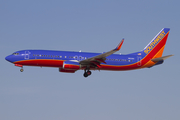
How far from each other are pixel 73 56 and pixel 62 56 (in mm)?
1980

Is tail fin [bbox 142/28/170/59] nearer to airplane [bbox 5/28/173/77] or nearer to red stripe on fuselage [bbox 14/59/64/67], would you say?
airplane [bbox 5/28/173/77]

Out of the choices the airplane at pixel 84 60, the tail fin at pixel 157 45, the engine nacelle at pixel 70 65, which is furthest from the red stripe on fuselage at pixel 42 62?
the tail fin at pixel 157 45

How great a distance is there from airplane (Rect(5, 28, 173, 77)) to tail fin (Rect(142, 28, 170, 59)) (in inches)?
10.2

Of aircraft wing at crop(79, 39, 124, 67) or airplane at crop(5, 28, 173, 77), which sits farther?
airplane at crop(5, 28, 173, 77)

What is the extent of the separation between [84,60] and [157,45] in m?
17.8

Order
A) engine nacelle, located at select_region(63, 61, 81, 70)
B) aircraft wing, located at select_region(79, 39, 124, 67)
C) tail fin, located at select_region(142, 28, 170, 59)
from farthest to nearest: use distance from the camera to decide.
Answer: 1. tail fin, located at select_region(142, 28, 170, 59)
2. engine nacelle, located at select_region(63, 61, 81, 70)
3. aircraft wing, located at select_region(79, 39, 124, 67)

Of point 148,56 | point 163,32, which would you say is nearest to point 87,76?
point 148,56

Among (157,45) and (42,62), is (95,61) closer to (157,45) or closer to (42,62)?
(42,62)

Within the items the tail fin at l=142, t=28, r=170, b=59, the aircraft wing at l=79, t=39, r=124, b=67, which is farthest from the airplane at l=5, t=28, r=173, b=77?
the tail fin at l=142, t=28, r=170, b=59

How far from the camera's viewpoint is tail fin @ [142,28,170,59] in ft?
212

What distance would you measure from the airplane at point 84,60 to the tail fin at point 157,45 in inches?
10.2

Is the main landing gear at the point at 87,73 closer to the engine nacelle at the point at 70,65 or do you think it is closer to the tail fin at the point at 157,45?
the engine nacelle at the point at 70,65

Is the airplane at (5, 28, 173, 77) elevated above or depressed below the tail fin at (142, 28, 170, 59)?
below

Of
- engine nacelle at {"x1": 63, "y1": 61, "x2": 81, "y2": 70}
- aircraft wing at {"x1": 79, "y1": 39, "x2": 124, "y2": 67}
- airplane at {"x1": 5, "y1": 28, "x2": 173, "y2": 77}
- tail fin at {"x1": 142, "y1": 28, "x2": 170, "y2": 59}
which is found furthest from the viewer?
tail fin at {"x1": 142, "y1": 28, "x2": 170, "y2": 59}
